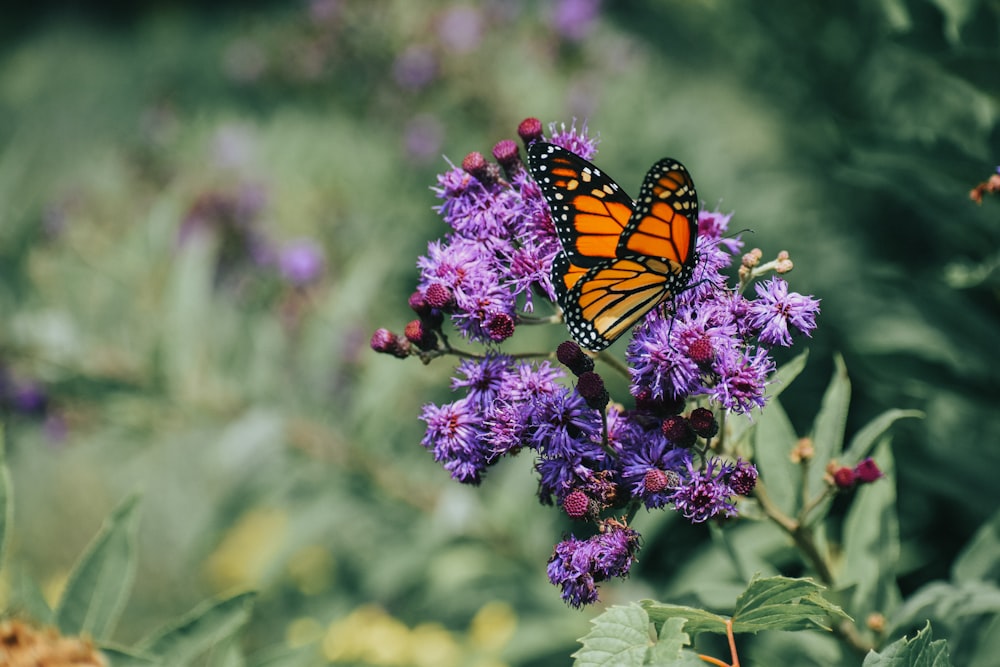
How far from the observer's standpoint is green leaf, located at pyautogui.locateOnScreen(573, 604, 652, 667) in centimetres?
110

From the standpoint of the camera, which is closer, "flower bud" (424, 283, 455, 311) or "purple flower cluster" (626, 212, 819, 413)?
"purple flower cluster" (626, 212, 819, 413)

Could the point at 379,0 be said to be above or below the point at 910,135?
above

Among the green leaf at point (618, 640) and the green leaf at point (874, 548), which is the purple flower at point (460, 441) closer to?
the green leaf at point (618, 640)

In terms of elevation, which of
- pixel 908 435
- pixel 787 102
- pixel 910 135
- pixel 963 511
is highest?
pixel 787 102

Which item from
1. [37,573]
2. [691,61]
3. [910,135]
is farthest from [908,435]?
[691,61]

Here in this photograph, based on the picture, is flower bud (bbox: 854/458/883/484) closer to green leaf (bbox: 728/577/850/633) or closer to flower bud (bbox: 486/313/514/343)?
green leaf (bbox: 728/577/850/633)

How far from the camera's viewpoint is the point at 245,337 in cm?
342

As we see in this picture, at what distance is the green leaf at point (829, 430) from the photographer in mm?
1599

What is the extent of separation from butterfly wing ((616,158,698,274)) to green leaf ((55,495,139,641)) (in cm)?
117

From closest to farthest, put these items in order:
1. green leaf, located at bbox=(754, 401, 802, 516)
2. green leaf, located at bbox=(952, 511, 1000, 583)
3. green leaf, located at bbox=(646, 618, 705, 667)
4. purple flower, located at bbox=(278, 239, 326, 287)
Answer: green leaf, located at bbox=(646, 618, 705, 667) < green leaf, located at bbox=(754, 401, 802, 516) < green leaf, located at bbox=(952, 511, 1000, 583) < purple flower, located at bbox=(278, 239, 326, 287)

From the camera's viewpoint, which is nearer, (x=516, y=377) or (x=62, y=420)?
(x=516, y=377)

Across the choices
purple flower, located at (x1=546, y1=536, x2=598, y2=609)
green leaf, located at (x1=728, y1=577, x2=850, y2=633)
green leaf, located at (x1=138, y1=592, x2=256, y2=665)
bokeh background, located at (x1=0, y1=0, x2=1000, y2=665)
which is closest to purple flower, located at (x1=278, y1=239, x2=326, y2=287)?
bokeh background, located at (x1=0, y1=0, x2=1000, y2=665)

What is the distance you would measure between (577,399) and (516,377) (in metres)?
0.15

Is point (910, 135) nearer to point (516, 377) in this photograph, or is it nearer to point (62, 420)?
point (516, 377)
